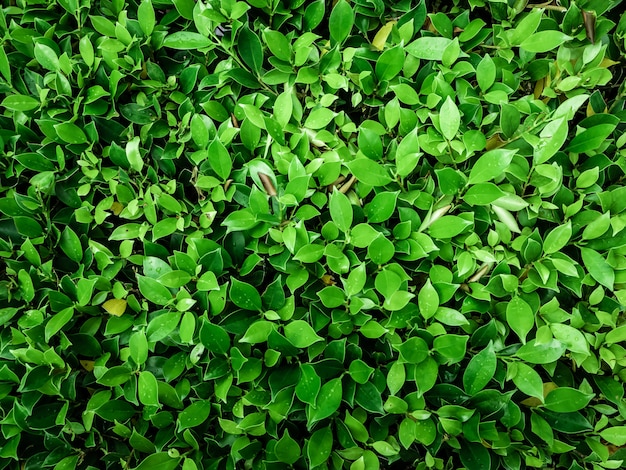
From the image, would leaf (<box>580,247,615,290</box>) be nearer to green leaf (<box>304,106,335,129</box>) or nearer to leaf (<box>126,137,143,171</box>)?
green leaf (<box>304,106,335,129</box>)

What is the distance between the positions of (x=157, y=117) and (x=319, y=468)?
1.17m

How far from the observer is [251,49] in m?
1.51

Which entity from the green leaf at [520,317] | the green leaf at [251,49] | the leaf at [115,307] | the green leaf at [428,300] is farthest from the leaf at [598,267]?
the leaf at [115,307]

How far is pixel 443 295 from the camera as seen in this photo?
130cm

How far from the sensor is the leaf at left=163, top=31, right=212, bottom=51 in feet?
5.02

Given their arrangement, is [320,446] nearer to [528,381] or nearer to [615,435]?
[528,381]

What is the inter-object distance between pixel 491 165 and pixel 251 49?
0.80 metres

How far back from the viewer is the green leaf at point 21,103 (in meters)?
1.51

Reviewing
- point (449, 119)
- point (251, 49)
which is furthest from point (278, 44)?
point (449, 119)

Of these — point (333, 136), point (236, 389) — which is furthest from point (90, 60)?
point (236, 389)

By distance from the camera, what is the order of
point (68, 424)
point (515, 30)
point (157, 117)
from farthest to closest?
point (157, 117), point (515, 30), point (68, 424)

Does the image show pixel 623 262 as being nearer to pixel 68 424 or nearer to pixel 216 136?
pixel 216 136

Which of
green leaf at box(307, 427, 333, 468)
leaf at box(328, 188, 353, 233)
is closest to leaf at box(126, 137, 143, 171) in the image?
leaf at box(328, 188, 353, 233)

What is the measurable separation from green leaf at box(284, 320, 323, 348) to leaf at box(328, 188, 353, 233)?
28 cm
